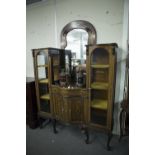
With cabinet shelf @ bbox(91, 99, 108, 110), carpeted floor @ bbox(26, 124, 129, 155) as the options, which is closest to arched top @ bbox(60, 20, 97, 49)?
cabinet shelf @ bbox(91, 99, 108, 110)

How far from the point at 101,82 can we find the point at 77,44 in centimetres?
83

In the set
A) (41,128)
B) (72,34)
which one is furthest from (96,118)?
(72,34)

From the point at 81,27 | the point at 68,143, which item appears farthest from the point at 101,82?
the point at 68,143

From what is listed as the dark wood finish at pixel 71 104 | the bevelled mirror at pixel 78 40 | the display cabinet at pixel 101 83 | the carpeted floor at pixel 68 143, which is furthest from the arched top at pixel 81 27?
the carpeted floor at pixel 68 143

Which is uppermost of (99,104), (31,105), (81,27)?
(81,27)

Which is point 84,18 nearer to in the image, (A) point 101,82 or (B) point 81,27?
(B) point 81,27

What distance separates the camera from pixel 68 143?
6.89 feet

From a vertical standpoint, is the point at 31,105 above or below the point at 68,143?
above

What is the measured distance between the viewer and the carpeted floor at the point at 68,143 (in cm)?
192

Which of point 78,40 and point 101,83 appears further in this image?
point 78,40

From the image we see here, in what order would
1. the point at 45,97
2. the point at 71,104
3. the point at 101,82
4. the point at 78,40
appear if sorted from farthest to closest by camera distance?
the point at 45,97 → the point at 78,40 → the point at 101,82 → the point at 71,104
